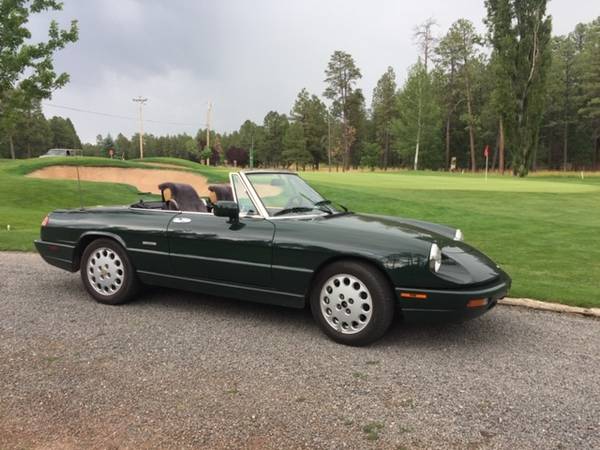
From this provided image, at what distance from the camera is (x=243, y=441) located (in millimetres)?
2475

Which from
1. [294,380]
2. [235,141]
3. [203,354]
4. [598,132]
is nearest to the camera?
[294,380]

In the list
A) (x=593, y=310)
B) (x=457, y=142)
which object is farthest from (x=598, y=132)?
(x=593, y=310)

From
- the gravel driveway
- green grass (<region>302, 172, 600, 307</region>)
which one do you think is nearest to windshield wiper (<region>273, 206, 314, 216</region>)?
the gravel driveway

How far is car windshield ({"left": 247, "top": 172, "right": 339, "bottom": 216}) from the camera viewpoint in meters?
4.52

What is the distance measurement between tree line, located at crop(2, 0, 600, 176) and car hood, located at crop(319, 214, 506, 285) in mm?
37061

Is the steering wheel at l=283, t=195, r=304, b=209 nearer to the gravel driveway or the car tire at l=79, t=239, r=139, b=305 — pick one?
the gravel driveway

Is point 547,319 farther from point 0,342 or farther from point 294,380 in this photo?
point 0,342

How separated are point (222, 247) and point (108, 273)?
1516 mm

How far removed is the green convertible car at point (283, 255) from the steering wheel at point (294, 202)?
13 millimetres

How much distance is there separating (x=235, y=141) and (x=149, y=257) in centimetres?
11921

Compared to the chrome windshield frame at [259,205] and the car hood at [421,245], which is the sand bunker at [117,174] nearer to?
the chrome windshield frame at [259,205]

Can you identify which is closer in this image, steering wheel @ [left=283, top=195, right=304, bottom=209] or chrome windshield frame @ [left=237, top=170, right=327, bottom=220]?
chrome windshield frame @ [left=237, top=170, right=327, bottom=220]

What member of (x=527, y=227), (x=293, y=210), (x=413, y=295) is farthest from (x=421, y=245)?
(x=527, y=227)

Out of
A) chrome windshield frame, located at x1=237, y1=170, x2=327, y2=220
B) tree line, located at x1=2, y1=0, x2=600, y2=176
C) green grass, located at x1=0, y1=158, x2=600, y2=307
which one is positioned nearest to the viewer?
chrome windshield frame, located at x1=237, y1=170, x2=327, y2=220
